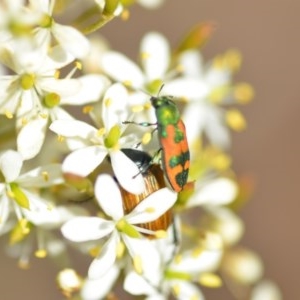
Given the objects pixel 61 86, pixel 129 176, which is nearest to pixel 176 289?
pixel 129 176

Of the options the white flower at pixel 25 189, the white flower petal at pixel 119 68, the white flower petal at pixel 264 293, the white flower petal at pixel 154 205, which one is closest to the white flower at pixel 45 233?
the white flower at pixel 25 189

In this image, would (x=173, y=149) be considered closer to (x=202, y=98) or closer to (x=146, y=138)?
(x=146, y=138)

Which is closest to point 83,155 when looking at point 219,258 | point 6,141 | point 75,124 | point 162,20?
point 75,124

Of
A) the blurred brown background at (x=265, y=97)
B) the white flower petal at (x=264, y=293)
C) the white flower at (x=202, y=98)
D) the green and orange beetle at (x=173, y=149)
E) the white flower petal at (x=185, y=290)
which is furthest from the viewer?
the blurred brown background at (x=265, y=97)

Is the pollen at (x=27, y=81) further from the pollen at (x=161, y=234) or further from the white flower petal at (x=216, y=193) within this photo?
the white flower petal at (x=216, y=193)

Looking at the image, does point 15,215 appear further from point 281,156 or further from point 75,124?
point 281,156
